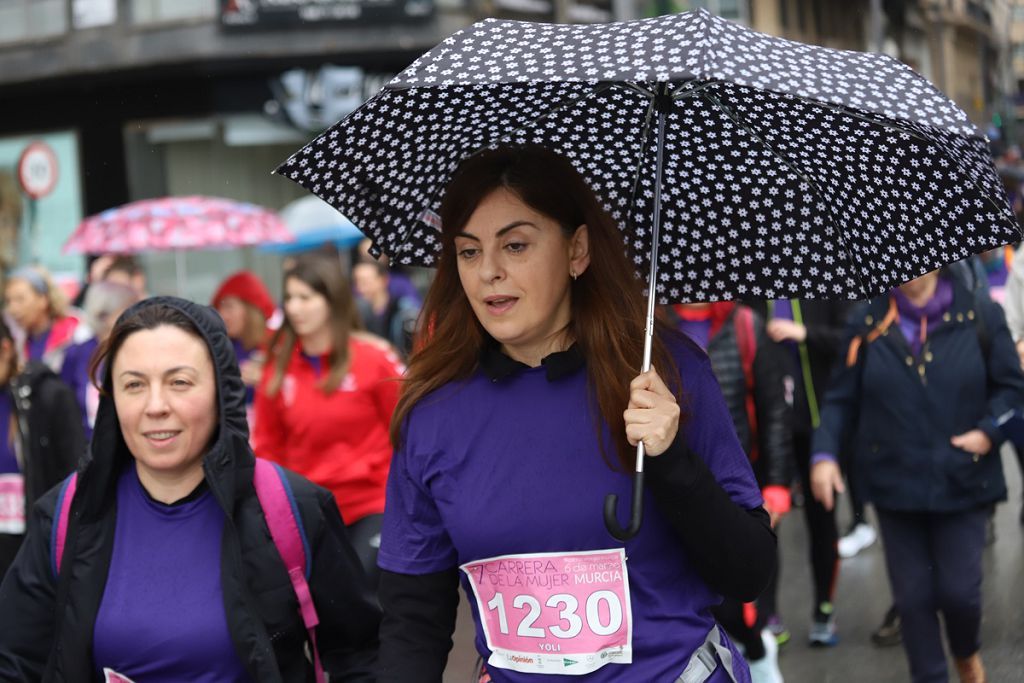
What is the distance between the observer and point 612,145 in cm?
335

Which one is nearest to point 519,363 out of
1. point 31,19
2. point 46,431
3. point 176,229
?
point 46,431

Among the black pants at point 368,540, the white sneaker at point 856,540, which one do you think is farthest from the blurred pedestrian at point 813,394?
the black pants at point 368,540

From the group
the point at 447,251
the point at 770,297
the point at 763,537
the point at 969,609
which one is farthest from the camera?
the point at 969,609

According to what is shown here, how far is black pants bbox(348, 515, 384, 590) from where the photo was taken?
606 centimetres

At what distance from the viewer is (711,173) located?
333 centimetres

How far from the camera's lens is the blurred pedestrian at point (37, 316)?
31.2 feet

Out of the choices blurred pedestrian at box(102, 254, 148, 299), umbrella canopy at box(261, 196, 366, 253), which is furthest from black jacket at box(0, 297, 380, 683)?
umbrella canopy at box(261, 196, 366, 253)

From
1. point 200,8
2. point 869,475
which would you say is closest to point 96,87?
point 200,8

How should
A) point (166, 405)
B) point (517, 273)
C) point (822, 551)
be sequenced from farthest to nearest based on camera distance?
point (822, 551) → point (166, 405) → point (517, 273)

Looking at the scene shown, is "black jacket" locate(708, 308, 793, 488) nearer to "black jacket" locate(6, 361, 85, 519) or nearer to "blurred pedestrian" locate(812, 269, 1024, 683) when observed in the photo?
"blurred pedestrian" locate(812, 269, 1024, 683)

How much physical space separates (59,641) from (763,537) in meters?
1.58

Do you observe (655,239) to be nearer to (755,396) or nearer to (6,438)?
(755,396)

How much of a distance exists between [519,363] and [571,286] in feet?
0.69

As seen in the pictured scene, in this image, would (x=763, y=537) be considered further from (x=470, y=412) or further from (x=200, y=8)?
(x=200, y=8)
